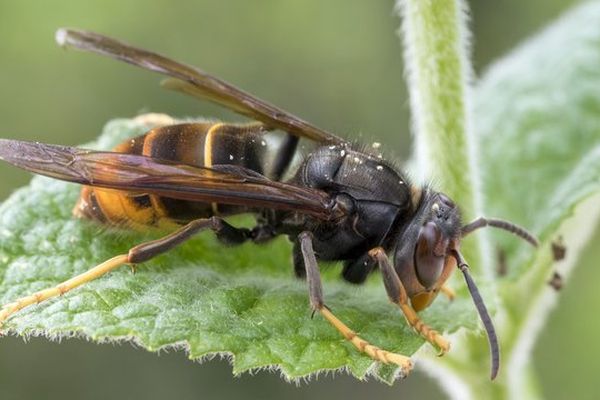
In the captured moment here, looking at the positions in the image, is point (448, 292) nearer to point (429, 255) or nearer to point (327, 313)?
point (429, 255)

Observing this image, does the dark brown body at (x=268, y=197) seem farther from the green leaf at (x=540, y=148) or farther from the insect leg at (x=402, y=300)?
the green leaf at (x=540, y=148)

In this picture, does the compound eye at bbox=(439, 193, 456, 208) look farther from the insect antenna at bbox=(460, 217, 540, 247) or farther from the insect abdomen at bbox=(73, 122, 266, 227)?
the insect abdomen at bbox=(73, 122, 266, 227)

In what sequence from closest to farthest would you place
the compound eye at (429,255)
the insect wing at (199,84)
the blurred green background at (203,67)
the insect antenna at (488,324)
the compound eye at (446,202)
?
the insect antenna at (488,324) → the compound eye at (429,255) → the compound eye at (446,202) → the insect wing at (199,84) → the blurred green background at (203,67)

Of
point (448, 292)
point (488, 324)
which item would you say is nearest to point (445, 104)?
point (448, 292)

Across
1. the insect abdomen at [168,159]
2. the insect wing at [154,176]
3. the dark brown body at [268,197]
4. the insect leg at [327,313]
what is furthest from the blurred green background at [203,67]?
the insect wing at [154,176]

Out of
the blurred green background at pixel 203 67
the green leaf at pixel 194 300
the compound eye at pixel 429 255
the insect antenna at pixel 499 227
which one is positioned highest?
the insect antenna at pixel 499 227

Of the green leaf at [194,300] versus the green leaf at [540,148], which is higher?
the green leaf at [540,148]
